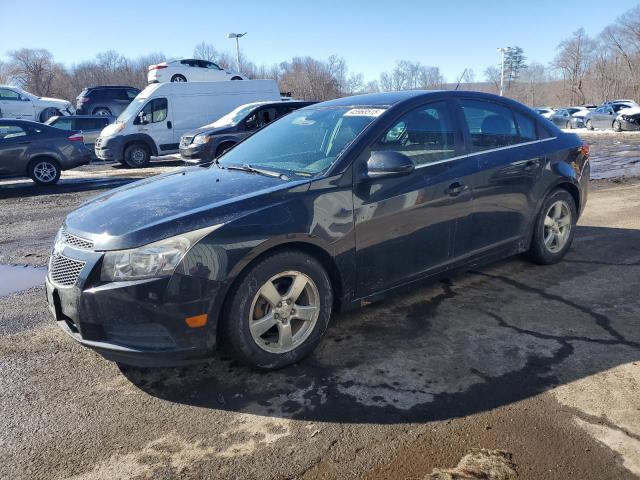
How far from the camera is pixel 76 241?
2.97 m

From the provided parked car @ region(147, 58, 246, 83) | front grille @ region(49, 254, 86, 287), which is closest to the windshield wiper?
front grille @ region(49, 254, 86, 287)

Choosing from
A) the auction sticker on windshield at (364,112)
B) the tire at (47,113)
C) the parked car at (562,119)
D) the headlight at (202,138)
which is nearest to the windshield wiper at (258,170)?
the auction sticker on windshield at (364,112)

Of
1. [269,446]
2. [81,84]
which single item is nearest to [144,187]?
[269,446]

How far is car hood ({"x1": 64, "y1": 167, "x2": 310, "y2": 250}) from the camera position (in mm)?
2773

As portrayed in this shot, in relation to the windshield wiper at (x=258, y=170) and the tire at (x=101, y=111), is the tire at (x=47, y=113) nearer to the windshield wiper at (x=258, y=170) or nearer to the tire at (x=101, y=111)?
the tire at (x=101, y=111)

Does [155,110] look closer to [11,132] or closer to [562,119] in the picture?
[11,132]

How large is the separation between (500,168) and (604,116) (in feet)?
97.4

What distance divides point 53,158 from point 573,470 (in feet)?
42.2

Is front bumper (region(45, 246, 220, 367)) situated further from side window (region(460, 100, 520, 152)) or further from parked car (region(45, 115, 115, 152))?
parked car (region(45, 115, 115, 152))

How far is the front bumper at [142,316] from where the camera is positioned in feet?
8.77

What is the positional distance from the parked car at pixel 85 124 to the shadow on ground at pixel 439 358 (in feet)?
58.3

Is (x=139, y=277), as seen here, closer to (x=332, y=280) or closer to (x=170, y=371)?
(x=170, y=371)

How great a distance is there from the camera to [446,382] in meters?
2.92

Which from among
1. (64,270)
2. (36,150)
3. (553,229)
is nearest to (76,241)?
(64,270)
